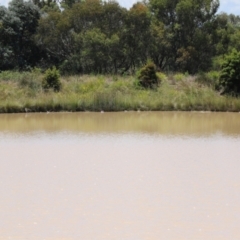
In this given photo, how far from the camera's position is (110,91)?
59.4ft

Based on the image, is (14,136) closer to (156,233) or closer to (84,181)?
(84,181)

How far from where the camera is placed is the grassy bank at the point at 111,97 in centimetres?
1689

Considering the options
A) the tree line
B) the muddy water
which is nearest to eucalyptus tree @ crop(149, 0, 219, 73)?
the tree line

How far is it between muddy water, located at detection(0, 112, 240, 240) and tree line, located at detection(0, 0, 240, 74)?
10.4m

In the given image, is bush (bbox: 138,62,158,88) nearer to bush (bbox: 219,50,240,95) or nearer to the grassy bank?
the grassy bank

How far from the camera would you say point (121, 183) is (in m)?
7.18

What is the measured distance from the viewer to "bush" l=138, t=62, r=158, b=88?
62.7 feet

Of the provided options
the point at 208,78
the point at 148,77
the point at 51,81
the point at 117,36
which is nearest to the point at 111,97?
the point at 148,77

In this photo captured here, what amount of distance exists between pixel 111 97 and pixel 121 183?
397 inches

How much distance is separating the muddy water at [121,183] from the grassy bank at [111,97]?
3.89m

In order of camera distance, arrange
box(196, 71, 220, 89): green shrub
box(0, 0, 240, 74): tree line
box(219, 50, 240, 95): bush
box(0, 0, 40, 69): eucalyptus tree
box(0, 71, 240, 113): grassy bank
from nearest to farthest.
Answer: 1. box(0, 71, 240, 113): grassy bank
2. box(219, 50, 240, 95): bush
3. box(196, 71, 220, 89): green shrub
4. box(0, 0, 240, 74): tree line
5. box(0, 0, 40, 69): eucalyptus tree

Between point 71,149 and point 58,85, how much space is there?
9.21m

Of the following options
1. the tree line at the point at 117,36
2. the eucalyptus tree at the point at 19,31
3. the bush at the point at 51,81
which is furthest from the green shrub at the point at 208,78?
the eucalyptus tree at the point at 19,31

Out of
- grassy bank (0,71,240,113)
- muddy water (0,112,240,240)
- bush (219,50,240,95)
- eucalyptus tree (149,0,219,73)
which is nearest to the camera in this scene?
muddy water (0,112,240,240)
